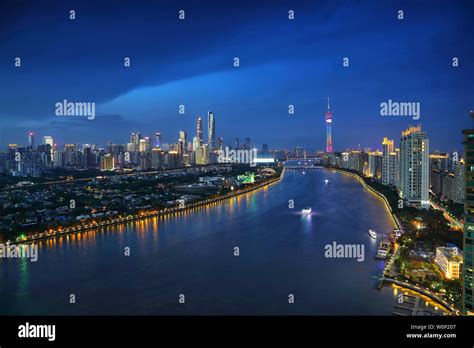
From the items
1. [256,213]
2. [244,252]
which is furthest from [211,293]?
[256,213]

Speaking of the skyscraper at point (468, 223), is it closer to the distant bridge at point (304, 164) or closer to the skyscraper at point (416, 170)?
the skyscraper at point (416, 170)

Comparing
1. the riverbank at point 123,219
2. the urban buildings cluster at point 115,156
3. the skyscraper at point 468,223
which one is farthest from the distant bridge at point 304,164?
the skyscraper at point 468,223

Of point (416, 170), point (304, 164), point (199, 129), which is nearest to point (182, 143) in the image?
point (199, 129)

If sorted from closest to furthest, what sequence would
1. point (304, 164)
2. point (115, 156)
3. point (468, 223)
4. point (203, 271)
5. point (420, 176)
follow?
point (468, 223)
point (203, 271)
point (420, 176)
point (115, 156)
point (304, 164)

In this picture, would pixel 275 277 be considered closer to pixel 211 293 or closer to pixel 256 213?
pixel 211 293

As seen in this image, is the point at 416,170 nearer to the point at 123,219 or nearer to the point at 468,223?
the point at 123,219
